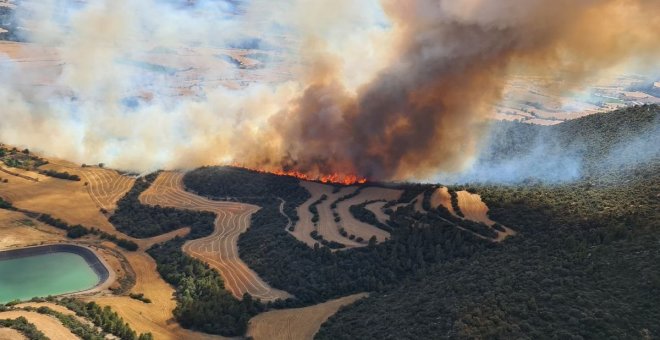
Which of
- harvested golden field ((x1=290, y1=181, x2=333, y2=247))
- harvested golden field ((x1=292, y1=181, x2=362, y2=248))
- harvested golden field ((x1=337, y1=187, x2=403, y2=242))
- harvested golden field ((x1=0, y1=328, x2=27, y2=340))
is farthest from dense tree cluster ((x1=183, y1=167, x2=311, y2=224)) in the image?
harvested golden field ((x1=0, y1=328, x2=27, y2=340))

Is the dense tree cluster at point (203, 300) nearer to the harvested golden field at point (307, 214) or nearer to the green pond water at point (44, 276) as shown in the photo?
the green pond water at point (44, 276)

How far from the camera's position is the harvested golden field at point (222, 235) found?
61.8 metres

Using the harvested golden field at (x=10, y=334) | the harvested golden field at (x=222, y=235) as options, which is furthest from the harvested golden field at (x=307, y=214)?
the harvested golden field at (x=10, y=334)

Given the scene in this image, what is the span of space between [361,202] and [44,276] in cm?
3441

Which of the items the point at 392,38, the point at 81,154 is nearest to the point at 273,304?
the point at 392,38

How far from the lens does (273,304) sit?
57906 millimetres

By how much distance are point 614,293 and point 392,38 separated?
142 feet

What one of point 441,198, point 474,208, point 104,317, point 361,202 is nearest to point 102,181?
point 361,202

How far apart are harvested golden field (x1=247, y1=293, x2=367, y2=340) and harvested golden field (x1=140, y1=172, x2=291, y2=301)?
10.6 ft

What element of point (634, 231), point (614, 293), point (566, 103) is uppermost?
point (566, 103)

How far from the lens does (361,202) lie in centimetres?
7325

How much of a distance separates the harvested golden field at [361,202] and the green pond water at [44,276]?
1036 inches

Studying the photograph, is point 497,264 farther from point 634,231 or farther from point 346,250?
point 346,250

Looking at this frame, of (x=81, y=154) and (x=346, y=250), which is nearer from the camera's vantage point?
(x=346, y=250)
